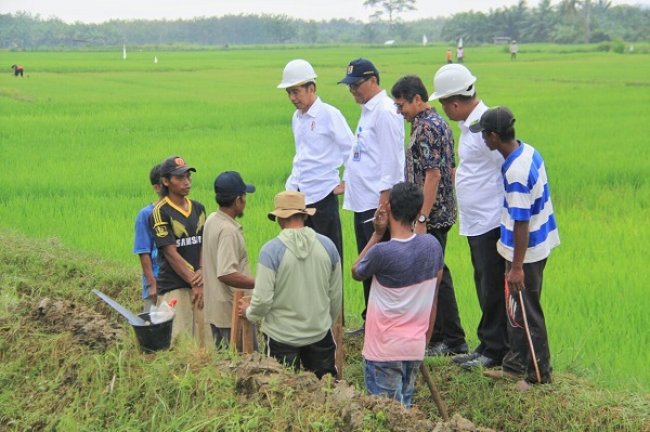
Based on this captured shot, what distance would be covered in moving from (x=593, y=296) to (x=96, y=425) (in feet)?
10.9

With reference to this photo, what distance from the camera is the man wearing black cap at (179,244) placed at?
464 centimetres

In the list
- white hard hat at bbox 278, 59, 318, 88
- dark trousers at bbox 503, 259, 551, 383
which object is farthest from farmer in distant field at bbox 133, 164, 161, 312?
dark trousers at bbox 503, 259, 551, 383

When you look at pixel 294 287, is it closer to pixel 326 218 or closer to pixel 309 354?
pixel 309 354

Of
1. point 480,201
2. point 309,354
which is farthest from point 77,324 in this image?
point 480,201

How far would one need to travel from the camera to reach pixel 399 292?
381cm

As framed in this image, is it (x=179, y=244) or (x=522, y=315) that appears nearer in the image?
(x=522, y=315)

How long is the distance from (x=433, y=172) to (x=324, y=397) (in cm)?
168

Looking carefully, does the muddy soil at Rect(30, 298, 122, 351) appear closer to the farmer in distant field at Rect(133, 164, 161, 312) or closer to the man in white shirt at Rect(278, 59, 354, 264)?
the farmer in distant field at Rect(133, 164, 161, 312)

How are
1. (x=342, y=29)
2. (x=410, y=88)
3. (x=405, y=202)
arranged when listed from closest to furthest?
(x=405, y=202) → (x=410, y=88) → (x=342, y=29)

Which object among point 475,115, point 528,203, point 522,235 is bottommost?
point 522,235

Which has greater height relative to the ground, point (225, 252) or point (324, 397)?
point (225, 252)

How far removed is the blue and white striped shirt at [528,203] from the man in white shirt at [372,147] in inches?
35.3

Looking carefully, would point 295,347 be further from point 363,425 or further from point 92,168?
point 92,168

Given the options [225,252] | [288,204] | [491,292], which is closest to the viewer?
[288,204]
